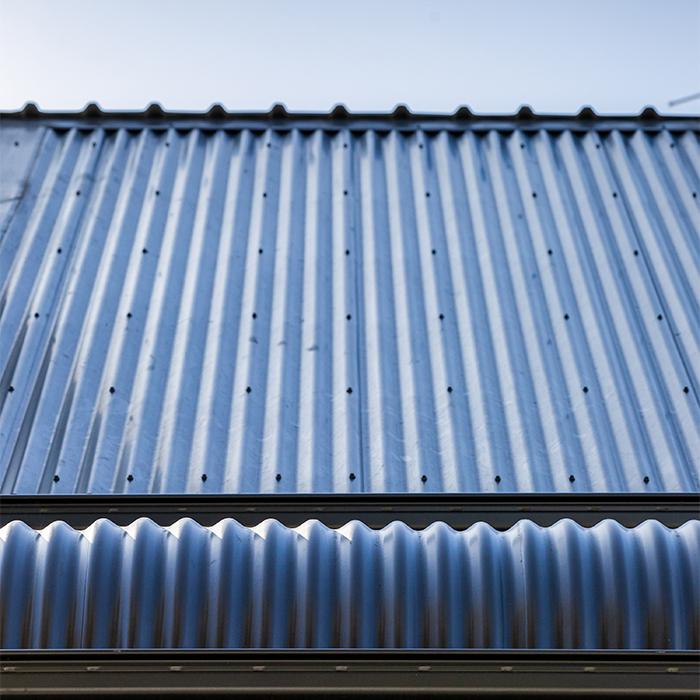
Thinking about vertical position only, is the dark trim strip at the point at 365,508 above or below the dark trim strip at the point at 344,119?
below

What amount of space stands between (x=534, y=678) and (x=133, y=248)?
3613 mm

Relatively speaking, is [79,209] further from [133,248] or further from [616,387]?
[616,387]

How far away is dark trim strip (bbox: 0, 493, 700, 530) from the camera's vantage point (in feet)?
12.9

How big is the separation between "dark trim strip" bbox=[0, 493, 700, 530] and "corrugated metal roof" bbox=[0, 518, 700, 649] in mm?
657

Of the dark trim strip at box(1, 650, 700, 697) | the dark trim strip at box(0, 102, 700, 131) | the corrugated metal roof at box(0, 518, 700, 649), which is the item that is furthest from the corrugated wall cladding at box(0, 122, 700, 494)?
the dark trim strip at box(1, 650, 700, 697)

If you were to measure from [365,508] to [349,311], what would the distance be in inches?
65.9

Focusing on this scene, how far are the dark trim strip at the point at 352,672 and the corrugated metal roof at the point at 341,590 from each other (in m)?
0.23

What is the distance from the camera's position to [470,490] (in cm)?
435

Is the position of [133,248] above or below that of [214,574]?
above

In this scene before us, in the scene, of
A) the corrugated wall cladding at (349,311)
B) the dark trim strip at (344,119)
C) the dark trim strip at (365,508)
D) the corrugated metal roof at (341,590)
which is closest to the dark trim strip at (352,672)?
the corrugated metal roof at (341,590)

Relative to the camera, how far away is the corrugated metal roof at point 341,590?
3133mm

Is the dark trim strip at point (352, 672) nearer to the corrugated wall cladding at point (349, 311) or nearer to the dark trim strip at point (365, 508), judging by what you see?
the dark trim strip at point (365, 508)

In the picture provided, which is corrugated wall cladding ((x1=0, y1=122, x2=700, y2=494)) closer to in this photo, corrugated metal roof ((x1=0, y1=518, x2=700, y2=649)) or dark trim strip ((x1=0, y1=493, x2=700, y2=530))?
dark trim strip ((x1=0, y1=493, x2=700, y2=530))

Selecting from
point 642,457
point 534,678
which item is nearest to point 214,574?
point 534,678
